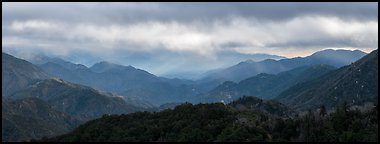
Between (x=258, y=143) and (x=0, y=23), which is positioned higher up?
(x=0, y=23)

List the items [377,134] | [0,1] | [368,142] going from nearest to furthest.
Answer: [0,1] → [368,142] → [377,134]

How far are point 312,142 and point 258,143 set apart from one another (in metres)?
21.7

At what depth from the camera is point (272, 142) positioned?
197875mm

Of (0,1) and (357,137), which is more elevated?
(0,1)

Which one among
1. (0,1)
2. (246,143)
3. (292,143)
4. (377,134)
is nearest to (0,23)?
(0,1)

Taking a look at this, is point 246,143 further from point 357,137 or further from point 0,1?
point 0,1

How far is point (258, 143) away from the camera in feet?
644

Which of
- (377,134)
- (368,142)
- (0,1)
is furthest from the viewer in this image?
(377,134)

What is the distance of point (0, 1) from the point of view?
15212 centimetres

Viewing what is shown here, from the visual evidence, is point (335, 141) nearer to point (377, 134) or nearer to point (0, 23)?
point (377, 134)

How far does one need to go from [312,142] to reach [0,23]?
128435 millimetres

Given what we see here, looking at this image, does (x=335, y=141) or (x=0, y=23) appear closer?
(x=0, y=23)

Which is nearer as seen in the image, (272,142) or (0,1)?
(0,1)

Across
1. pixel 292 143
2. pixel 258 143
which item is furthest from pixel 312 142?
pixel 258 143
